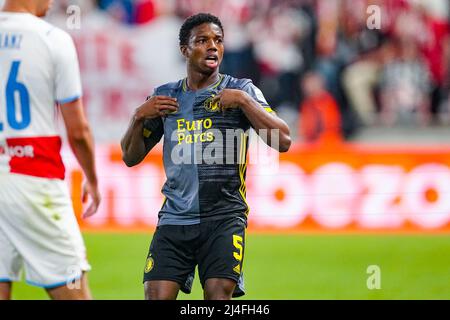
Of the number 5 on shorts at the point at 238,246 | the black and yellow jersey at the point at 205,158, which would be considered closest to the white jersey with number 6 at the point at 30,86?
the black and yellow jersey at the point at 205,158

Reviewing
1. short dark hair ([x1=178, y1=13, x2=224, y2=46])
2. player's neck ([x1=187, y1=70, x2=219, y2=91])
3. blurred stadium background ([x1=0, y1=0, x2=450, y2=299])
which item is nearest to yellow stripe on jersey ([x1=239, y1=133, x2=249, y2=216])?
player's neck ([x1=187, y1=70, x2=219, y2=91])

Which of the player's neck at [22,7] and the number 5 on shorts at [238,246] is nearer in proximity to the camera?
the player's neck at [22,7]

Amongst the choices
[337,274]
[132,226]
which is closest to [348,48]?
[132,226]

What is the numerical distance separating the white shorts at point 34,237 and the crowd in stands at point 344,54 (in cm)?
1158

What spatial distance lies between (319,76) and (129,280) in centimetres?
713

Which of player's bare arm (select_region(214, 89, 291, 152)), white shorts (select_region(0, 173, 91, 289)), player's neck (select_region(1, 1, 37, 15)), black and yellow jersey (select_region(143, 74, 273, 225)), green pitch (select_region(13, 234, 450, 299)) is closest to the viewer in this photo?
white shorts (select_region(0, 173, 91, 289))

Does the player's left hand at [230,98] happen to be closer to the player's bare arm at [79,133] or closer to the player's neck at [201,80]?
the player's neck at [201,80]

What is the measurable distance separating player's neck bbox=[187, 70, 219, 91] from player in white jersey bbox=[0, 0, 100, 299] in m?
1.05

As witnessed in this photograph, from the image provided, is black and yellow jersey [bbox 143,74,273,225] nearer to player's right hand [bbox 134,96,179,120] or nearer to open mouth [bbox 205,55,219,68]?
player's right hand [bbox 134,96,179,120]

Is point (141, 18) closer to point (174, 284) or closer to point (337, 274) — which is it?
point (337, 274)

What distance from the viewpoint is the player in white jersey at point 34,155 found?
5762mm

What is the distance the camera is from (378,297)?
10.0 m

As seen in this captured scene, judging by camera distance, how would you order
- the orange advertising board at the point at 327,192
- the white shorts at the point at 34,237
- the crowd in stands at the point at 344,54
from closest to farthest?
the white shorts at the point at 34,237 → the orange advertising board at the point at 327,192 → the crowd in stands at the point at 344,54

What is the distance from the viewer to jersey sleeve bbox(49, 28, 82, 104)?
579 cm
